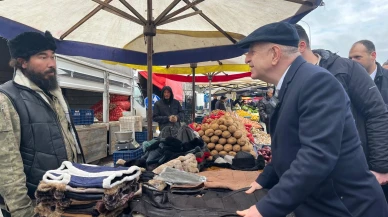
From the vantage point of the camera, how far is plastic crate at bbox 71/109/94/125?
19.6 feet

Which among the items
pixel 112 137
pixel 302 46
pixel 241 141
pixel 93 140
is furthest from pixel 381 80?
pixel 112 137

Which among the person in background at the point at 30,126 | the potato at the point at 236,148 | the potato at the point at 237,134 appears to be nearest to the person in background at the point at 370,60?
the potato at the point at 237,134

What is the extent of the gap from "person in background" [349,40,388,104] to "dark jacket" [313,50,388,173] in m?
0.81

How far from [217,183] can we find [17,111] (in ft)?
5.17

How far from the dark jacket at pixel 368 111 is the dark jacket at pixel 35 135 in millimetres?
2442

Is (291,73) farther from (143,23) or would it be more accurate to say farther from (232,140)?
(143,23)

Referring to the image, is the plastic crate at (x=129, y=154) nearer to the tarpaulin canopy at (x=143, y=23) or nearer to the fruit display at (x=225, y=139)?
the fruit display at (x=225, y=139)

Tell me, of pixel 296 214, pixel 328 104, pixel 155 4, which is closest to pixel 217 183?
pixel 296 214

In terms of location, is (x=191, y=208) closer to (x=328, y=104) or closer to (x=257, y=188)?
(x=257, y=188)

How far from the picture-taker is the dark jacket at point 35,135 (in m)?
1.96

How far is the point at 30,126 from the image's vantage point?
2.00m

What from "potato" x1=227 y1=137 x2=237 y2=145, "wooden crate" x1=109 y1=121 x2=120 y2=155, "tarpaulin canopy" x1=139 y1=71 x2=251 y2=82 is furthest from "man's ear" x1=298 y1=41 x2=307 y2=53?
"tarpaulin canopy" x1=139 y1=71 x2=251 y2=82

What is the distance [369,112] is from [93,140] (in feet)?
19.5

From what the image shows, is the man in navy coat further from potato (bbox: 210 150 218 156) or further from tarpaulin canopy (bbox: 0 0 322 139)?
tarpaulin canopy (bbox: 0 0 322 139)
